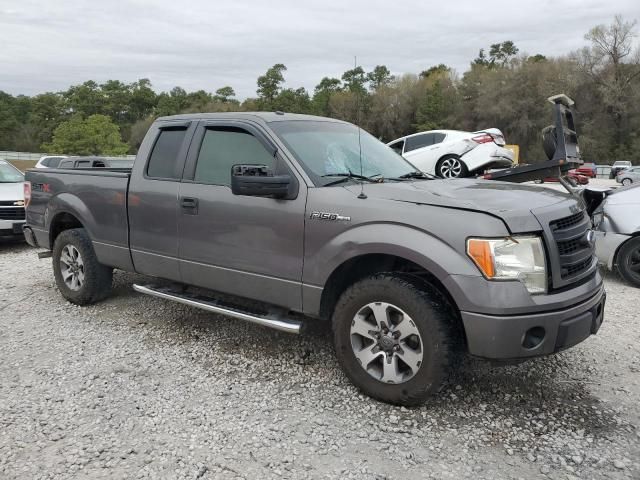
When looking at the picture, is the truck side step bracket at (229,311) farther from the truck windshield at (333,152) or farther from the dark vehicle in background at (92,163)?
the dark vehicle in background at (92,163)

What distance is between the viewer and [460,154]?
39.7 feet

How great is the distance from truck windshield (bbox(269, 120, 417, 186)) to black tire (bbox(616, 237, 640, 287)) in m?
3.63

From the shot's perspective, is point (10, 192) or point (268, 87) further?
point (268, 87)

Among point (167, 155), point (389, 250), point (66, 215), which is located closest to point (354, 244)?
point (389, 250)

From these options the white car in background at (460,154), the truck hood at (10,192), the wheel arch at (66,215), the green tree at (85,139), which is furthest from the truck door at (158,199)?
the green tree at (85,139)

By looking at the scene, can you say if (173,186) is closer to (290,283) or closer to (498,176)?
(290,283)

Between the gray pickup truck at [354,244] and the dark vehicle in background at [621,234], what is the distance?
3420 millimetres

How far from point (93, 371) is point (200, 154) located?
1903 mm

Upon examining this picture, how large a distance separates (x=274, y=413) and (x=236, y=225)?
55.2 inches

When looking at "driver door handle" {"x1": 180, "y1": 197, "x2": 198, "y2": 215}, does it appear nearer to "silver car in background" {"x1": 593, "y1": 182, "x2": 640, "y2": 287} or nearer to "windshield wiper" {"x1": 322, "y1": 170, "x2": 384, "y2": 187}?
"windshield wiper" {"x1": 322, "y1": 170, "x2": 384, "y2": 187}

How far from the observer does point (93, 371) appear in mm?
3953

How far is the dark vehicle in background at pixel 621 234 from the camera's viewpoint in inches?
255

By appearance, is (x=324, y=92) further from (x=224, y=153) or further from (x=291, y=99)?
(x=224, y=153)

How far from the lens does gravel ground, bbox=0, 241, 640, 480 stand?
9.28 ft
